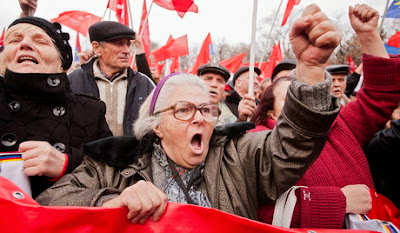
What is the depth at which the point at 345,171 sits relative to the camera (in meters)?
1.93

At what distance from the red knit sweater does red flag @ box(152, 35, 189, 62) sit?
5.55 m

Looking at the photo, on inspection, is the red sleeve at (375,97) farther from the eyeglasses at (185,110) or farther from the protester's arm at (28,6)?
the protester's arm at (28,6)

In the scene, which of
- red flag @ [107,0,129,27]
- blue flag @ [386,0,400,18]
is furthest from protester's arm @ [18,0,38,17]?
blue flag @ [386,0,400,18]

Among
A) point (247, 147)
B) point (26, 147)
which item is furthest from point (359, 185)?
point (26, 147)

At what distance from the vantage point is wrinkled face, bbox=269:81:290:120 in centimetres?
261

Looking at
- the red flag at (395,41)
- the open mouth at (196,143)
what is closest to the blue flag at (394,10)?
the red flag at (395,41)

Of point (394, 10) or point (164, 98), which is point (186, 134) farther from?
point (394, 10)

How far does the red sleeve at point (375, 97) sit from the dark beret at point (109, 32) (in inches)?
95.9

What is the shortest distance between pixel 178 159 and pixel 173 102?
0.33 meters

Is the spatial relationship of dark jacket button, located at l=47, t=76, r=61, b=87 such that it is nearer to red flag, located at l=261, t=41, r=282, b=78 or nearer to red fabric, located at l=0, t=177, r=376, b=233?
red fabric, located at l=0, t=177, r=376, b=233

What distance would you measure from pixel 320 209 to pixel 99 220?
1.01 m

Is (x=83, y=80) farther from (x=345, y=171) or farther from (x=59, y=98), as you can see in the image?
(x=345, y=171)

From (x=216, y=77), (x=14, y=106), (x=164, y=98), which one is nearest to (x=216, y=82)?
(x=216, y=77)

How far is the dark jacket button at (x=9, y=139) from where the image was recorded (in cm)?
179
